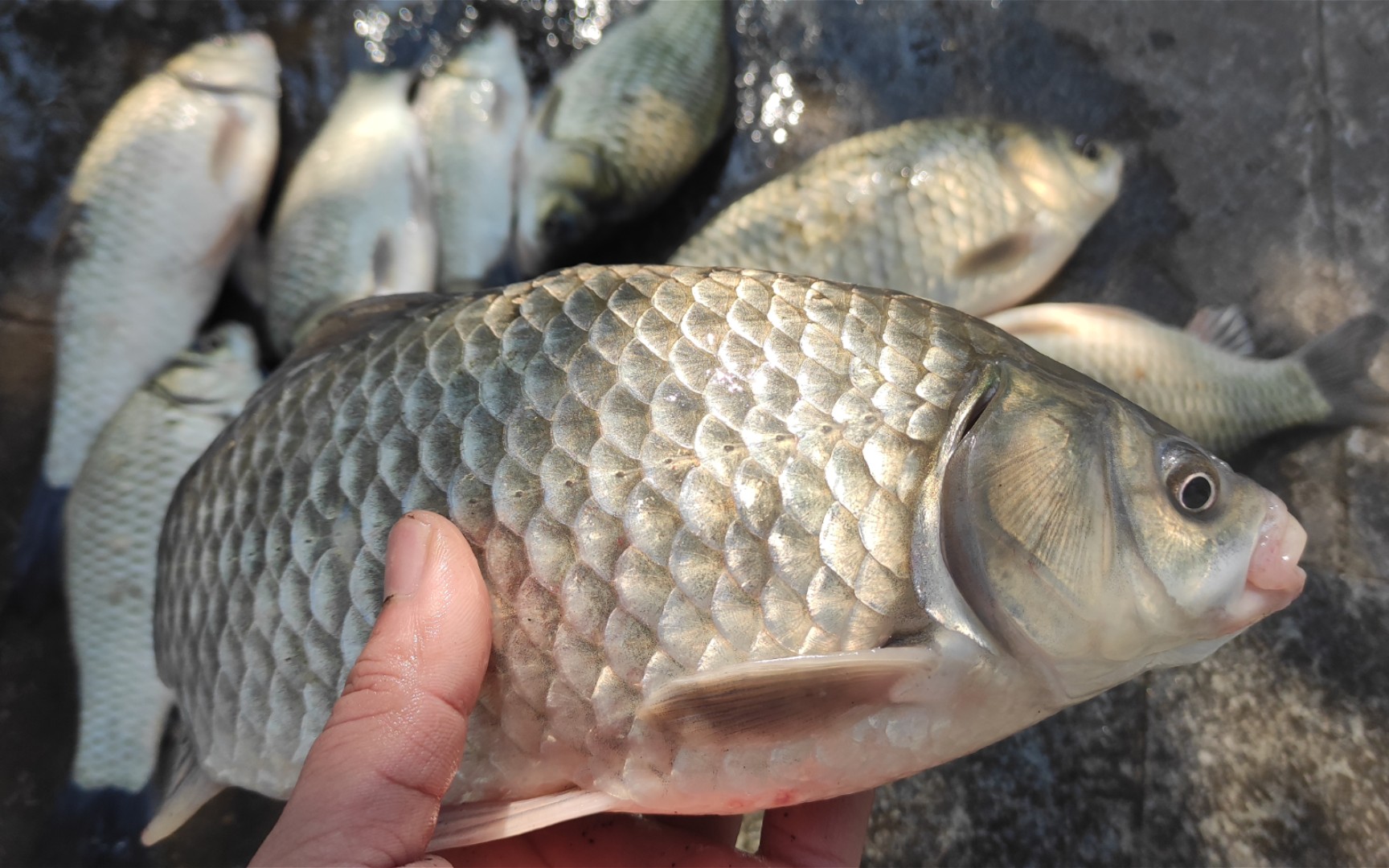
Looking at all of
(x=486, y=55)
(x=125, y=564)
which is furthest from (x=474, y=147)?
(x=125, y=564)

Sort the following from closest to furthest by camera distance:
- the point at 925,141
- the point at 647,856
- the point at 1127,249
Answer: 1. the point at 647,856
2. the point at 925,141
3. the point at 1127,249

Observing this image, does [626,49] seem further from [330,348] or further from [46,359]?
[46,359]

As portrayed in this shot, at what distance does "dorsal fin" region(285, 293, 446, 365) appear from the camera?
58.2 inches

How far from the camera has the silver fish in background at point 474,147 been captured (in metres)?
2.38

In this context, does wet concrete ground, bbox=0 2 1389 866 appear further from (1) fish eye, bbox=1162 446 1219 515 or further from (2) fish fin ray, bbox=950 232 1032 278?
(1) fish eye, bbox=1162 446 1219 515

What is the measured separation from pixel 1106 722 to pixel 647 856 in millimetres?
1214

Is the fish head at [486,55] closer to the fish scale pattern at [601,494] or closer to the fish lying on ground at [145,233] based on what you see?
the fish lying on ground at [145,233]

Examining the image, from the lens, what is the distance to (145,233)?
2.29m

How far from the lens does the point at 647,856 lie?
55.9 inches

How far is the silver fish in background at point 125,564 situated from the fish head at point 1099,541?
79.3 inches

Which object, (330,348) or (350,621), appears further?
(330,348)

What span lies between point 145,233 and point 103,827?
167 centimetres

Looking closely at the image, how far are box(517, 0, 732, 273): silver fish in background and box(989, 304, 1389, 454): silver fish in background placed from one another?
1.16 meters

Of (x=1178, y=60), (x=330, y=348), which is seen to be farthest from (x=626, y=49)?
(x=1178, y=60)
